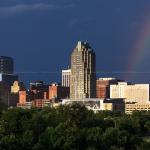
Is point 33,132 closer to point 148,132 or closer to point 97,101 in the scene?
point 148,132

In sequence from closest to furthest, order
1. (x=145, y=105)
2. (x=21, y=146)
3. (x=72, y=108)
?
(x=21, y=146)
(x=72, y=108)
(x=145, y=105)

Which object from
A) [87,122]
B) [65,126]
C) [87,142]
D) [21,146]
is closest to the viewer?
[21,146]

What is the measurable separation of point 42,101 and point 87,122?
137m

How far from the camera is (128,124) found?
204ft

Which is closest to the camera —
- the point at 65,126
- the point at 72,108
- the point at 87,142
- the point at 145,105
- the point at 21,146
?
the point at 21,146

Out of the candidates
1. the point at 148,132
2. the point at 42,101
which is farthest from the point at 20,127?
the point at 42,101

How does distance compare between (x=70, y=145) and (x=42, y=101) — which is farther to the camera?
(x=42, y=101)

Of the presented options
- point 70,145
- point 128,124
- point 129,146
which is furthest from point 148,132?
point 70,145

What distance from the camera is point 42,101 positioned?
19662cm

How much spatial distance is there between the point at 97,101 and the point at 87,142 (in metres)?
129

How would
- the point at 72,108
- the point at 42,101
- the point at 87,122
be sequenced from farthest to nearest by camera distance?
the point at 42,101 → the point at 72,108 → the point at 87,122

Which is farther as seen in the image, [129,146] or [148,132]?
[148,132]

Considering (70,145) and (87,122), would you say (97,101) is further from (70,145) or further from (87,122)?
(70,145)

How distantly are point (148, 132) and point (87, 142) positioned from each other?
20.7m
